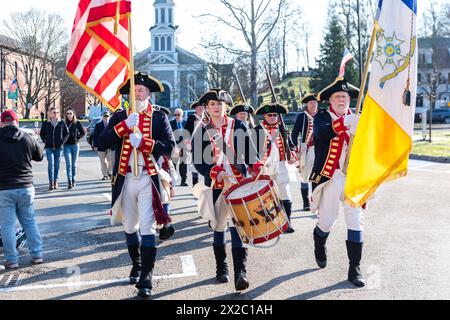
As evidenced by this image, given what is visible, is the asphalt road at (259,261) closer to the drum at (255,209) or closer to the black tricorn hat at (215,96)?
the drum at (255,209)

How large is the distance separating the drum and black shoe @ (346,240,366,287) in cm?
89

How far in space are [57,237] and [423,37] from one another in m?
64.3

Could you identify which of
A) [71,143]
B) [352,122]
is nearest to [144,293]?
[352,122]

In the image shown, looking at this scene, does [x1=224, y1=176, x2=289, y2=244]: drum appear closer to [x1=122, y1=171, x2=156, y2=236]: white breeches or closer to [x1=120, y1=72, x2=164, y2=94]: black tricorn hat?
[x1=122, y1=171, x2=156, y2=236]: white breeches

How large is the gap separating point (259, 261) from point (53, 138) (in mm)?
8476

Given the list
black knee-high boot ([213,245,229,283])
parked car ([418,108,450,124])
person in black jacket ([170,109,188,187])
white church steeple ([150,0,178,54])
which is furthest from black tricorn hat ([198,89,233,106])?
white church steeple ([150,0,178,54])

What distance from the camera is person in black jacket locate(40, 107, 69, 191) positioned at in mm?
13398

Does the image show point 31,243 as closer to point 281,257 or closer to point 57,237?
point 57,237

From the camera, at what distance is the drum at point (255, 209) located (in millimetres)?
5195

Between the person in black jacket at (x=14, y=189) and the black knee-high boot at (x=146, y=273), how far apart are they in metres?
2.03

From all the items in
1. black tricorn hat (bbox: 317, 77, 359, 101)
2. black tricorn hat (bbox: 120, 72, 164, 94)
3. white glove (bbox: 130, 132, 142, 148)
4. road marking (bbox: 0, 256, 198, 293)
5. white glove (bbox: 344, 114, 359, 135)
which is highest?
black tricorn hat (bbox: 120, 72, 164, 94)

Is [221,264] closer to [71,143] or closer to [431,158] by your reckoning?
[71,143]

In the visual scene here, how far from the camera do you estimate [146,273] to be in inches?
211
